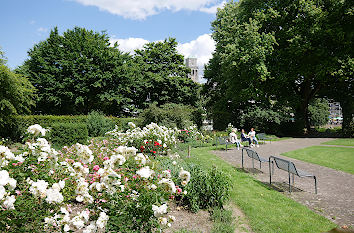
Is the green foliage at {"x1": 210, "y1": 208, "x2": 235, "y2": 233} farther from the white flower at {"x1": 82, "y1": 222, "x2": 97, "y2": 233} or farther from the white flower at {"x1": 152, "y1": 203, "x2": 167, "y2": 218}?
the white flower at {"x1": 82, "y1": 222, "x2": 97, "y2": 233}

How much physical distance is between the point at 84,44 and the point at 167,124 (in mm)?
15462

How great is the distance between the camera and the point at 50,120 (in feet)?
59.4

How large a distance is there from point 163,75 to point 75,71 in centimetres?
1068

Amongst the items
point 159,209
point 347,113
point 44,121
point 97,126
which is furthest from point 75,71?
point 347,113

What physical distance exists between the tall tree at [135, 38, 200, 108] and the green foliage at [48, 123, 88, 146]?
1626cm

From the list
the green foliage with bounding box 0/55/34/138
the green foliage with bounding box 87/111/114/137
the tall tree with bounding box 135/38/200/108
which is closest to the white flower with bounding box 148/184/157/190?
the green foliage with bounding box 0/55/34/138

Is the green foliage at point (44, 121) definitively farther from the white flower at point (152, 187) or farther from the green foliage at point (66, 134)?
the white flower at point (152, 187)

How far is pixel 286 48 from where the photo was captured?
19.5 metres

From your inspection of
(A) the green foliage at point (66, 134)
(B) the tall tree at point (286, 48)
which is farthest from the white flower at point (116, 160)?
(B) the tall tree at point (286, 48)

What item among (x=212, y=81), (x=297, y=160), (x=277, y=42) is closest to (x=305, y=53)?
(x=277, y=42)

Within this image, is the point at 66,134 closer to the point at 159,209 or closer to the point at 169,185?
the point at 169,185

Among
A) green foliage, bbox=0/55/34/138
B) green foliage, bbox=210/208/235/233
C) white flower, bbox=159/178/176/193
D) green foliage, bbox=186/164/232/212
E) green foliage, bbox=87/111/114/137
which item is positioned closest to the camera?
white flower, bbox=159/178/176/193

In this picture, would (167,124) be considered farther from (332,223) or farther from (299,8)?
(299,8)

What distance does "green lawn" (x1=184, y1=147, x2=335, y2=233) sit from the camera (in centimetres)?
422
